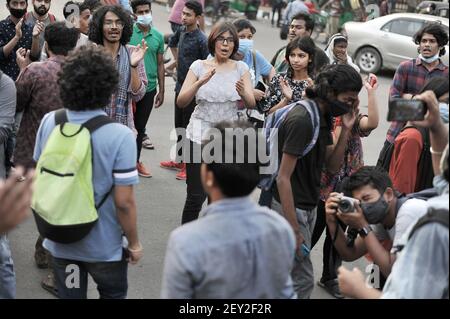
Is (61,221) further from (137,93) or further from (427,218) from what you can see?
(137,93)

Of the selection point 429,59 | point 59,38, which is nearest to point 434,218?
point 59,38

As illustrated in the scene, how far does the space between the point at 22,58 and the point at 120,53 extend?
0.94 m

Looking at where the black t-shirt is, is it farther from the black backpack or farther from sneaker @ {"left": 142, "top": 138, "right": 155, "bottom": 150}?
sneaker @ {"left": 142, "top": 138, "right": 155, "bottom": 150}

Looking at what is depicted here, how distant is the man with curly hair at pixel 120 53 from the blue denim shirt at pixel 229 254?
9.60 feet

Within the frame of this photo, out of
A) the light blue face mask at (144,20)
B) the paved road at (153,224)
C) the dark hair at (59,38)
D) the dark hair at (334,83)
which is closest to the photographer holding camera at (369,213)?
the dark hair at (334,83)

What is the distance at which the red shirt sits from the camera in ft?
15.4

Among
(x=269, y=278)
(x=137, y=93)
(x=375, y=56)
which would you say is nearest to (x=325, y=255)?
(x=137, y=93)

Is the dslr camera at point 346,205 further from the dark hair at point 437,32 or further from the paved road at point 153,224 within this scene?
the dark hair at point 437,32

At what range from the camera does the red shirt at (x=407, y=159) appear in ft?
15.4

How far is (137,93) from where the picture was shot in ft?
18.2

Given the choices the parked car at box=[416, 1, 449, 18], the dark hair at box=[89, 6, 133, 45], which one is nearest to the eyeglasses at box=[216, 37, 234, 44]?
the dark hair at box=[89, 6, 133, 45]

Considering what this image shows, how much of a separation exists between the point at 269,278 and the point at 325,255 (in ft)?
8.58

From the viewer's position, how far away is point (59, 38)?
4.95 metres

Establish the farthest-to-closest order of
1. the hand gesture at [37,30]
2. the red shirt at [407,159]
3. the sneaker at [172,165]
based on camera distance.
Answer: the sneaker at [172,165]
the hand gesture at [37,30]
the red shirt at [407,159]
